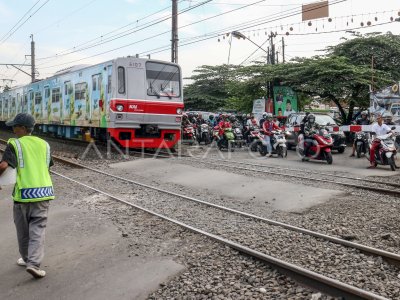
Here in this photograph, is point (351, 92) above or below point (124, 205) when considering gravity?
above

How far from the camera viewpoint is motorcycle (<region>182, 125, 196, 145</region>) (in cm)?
1956

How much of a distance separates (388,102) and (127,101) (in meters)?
10.5

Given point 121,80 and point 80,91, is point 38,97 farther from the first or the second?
point 121,80

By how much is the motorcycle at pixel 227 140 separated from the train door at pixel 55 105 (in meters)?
6.59

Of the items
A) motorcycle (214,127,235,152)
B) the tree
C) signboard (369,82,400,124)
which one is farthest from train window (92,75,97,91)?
the tree

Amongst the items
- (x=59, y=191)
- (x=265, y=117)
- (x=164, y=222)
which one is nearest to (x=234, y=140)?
(x=265, y=117)

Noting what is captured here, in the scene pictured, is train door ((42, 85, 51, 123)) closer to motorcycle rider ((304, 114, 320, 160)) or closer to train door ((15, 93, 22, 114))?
train door ((15, 93, 22, 114))

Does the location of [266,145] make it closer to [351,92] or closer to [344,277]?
[351,92]

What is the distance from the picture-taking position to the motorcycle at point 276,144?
1465cm

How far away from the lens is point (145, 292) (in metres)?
3.96

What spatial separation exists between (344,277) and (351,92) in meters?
16.9

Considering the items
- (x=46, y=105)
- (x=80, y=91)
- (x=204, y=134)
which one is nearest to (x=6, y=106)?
(x=46, y=105)

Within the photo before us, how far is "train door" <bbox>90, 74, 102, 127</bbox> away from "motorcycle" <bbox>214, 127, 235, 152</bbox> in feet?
16.7

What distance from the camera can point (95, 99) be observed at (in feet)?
46.4
